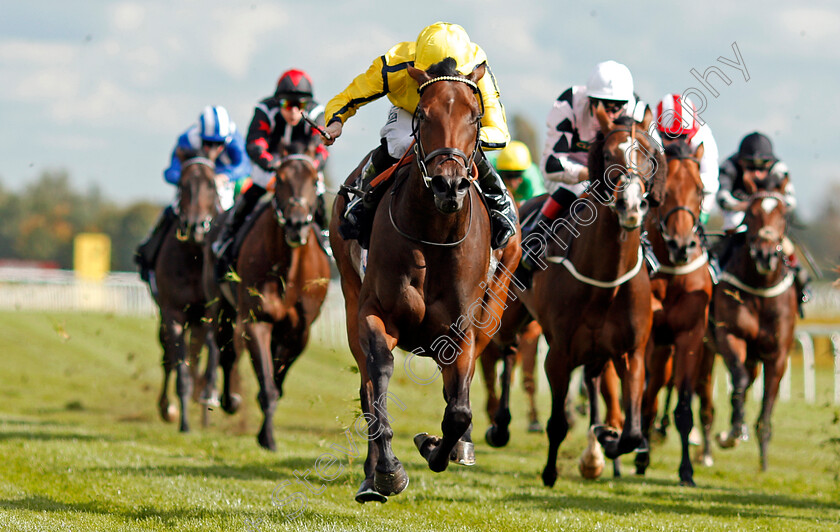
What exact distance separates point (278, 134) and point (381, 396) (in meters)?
4.61

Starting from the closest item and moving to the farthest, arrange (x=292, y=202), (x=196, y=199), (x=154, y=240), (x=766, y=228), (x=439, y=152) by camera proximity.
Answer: (x=439, y=152) → (x=292, y=202) → (x=766, y=228) → (x=196, y=199) → (x=154, y=240)

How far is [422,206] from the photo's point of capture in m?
4.97

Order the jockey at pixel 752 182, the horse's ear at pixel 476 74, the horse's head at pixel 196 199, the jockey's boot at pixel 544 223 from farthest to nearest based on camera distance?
the horse's head at pixel 196 199 < the jockey at pixel 752 182 < the jockey's boot at pixel 544 223 < the horse's ear at pixel 476 74

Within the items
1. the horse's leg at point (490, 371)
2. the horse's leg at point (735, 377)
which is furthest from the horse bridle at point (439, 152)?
the horse's leg at point (735, 377)

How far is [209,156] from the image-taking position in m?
10.5

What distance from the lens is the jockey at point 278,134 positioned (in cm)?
867

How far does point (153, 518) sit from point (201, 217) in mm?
4750

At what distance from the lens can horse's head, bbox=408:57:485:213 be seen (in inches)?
178

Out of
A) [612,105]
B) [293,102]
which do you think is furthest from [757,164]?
[293,102]

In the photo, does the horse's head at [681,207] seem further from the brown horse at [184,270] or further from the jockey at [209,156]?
the jockey at [209,156]

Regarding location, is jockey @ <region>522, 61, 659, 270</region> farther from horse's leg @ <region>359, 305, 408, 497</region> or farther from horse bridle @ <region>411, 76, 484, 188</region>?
horse's leg @ <region>359, 305, 408, 497</region>

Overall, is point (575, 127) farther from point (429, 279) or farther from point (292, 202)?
point (429, 279)

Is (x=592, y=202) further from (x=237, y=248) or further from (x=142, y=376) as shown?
(x=142, y=376)

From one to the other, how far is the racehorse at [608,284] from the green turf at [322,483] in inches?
28.0
